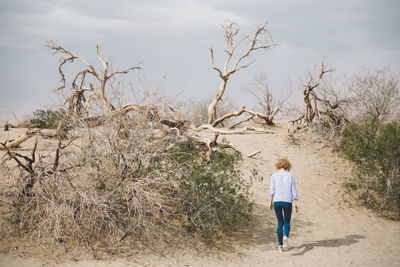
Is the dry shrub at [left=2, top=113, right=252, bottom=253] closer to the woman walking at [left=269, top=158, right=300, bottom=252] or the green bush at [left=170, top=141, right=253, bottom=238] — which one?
Result: the green bush at [left=170, top=141, right=253, bottom=238]

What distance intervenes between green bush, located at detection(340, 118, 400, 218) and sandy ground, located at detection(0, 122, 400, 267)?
63 cm

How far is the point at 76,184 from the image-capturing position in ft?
24.3

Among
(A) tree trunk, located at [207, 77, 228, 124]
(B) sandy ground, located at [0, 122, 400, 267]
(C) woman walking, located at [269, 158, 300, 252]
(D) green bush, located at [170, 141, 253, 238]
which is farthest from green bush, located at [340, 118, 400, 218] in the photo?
(A) tree trunk, located at [207, 77, 228, 124]

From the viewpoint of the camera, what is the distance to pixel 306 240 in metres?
9.03

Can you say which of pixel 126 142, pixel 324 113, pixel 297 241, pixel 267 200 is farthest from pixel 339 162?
pixel 126 142

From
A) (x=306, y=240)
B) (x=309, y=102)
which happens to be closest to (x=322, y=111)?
(x=309, y=102)

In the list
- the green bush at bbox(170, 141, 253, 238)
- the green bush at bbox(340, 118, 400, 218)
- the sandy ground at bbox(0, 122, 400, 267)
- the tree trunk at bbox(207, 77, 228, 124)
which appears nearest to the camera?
the sandy ground at bbox(0, 122, 400, 267)

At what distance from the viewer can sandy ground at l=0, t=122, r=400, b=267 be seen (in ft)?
23.2

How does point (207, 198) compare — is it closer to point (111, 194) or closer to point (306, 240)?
point (111, 194)

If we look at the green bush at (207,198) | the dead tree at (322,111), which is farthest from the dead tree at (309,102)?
the green bush at (207,198)

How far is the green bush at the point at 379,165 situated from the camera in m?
11.7

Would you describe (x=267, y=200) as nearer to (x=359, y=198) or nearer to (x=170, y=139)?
(x=359, y=198)

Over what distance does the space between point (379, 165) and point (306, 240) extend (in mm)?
4510

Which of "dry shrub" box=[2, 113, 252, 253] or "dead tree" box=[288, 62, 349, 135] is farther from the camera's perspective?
"dead tree" box=[288, 62, 349, 135]
